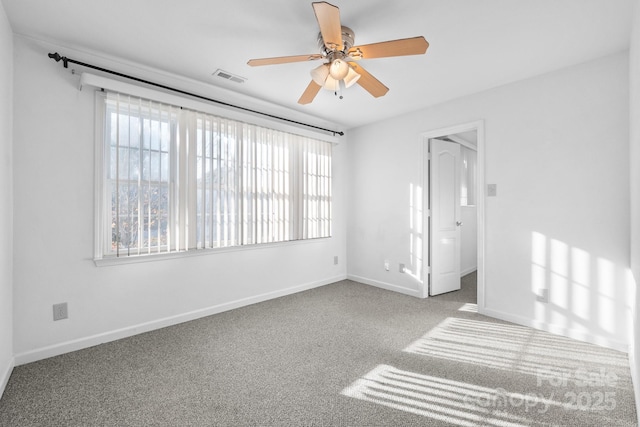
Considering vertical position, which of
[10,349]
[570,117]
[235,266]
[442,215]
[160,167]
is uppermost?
[570,117]

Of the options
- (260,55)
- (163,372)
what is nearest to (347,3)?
(260,55)

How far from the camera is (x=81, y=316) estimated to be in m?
2.45

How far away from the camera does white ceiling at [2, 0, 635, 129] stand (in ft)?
6.29

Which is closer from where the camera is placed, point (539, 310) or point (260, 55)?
point (260, 55)

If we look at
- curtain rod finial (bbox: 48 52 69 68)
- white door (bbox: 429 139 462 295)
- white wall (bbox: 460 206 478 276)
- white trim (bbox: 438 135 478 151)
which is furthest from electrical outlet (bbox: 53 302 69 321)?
white wall (bbox: 460 206 478 276)

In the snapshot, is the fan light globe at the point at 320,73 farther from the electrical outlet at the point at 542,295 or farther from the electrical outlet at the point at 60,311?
the electrical outlet at the point at 542,295

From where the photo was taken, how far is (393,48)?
1.90 metres

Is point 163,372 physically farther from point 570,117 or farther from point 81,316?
point 570,117

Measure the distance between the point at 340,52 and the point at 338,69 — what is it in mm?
110

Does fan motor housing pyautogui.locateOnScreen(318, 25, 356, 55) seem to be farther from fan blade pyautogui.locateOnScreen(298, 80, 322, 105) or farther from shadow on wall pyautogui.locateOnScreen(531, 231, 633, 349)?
shadow on wall pyautogui.locateOnScreen(531, 231, 633, 349)

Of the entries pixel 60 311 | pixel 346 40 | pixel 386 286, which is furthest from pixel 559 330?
pixel 60 311

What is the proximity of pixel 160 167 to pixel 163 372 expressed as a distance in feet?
5.76

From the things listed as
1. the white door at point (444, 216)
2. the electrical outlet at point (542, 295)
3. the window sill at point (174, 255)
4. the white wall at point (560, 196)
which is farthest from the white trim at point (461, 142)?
the window sill at point (174, 255)

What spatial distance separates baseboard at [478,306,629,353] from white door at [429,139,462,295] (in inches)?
32.8
